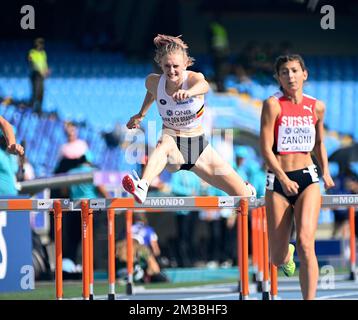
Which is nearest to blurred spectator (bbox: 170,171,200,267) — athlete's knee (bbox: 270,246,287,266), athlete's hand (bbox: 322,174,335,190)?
athlete's knee (bbox: 270,246,287,266)

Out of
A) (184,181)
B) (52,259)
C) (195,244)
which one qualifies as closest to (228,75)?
(184,181)

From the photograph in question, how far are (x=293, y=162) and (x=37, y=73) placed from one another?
11877 millimetres

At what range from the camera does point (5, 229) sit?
10.7 metres

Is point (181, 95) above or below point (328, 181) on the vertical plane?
above

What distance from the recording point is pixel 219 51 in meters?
20.6

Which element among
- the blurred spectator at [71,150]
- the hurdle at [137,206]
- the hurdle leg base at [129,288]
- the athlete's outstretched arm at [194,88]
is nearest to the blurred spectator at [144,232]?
the blurred spectator at [71,150]

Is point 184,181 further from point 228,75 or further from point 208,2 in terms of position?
point 208,2

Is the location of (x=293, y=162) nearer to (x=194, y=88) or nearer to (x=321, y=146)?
(x=321, y=146)

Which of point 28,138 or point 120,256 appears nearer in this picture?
point 120,256

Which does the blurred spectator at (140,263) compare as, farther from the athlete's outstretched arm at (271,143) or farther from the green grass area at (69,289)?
the athlete's outstretched arm at (271,143)

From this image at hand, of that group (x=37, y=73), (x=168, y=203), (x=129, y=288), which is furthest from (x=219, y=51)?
(x=168, y=203)

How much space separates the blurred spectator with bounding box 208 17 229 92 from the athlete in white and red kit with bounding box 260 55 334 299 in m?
12.4

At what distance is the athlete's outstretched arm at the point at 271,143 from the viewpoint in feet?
24.7

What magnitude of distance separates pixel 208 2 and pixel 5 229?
37.5 ft
